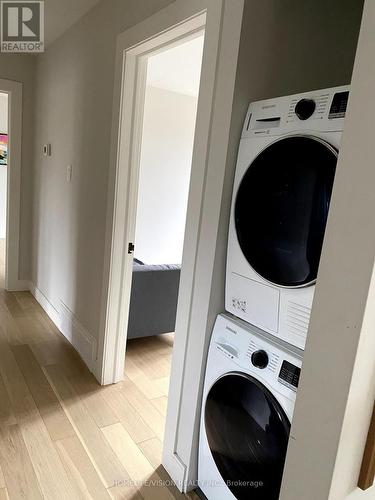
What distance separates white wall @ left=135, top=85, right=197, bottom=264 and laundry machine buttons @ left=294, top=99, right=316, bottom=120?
3.63m

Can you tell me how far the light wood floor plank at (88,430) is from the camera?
5.50ft

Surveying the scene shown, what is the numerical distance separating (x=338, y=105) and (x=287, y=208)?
327mm

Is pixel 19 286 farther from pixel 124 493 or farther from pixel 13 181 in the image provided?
pixel 124 493

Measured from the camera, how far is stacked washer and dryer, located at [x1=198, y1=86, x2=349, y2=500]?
1.09 metres

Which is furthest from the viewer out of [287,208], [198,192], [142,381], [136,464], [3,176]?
[3,176]

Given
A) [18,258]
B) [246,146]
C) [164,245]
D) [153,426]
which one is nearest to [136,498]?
[153,426]

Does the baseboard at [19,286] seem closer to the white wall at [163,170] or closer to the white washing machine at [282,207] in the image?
the white wall at [163,170]

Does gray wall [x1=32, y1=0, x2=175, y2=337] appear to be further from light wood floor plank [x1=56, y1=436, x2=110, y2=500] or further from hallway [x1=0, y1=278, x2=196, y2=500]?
light wood floor plank [x1=56, y1=436, x2=110, y2=500]

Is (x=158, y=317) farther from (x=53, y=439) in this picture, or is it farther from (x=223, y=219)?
(x=223, y=219)

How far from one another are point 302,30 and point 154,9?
0.77 meters

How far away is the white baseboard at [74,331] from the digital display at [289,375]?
62.7 inches

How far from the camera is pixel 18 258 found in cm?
381

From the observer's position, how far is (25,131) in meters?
3.58

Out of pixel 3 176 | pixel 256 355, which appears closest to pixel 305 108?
pixel 256 355
